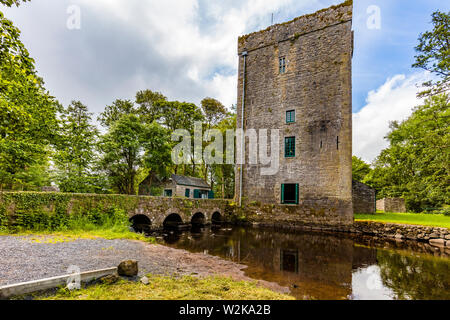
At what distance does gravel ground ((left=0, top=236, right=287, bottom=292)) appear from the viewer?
3.69 m

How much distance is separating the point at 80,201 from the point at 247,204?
32.9ft

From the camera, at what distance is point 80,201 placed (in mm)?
8070

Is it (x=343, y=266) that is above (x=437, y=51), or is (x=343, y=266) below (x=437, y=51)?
below

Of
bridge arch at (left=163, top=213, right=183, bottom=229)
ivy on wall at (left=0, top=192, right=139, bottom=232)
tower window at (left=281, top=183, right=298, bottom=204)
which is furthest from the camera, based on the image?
tower window at (left=281, top=183, right=298, bottom=204)

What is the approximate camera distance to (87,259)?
456 centimetres

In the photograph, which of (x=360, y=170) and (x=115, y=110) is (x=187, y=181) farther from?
(x=360, y=170)

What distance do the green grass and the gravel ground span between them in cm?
52

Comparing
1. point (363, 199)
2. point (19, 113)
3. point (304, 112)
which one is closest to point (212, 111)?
point (304, 112)

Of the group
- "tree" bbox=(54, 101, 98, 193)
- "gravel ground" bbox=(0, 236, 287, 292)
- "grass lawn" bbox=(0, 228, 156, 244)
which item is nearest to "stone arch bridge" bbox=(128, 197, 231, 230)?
"grass lawn" bbox=(0, 228, 156, 244)

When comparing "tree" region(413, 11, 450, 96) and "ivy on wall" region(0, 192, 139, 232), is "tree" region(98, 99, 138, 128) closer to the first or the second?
"ivy on wall" region(0, 192, 139, 232)

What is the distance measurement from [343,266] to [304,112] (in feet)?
33.4

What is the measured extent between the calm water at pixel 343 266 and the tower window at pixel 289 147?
5.95 m
